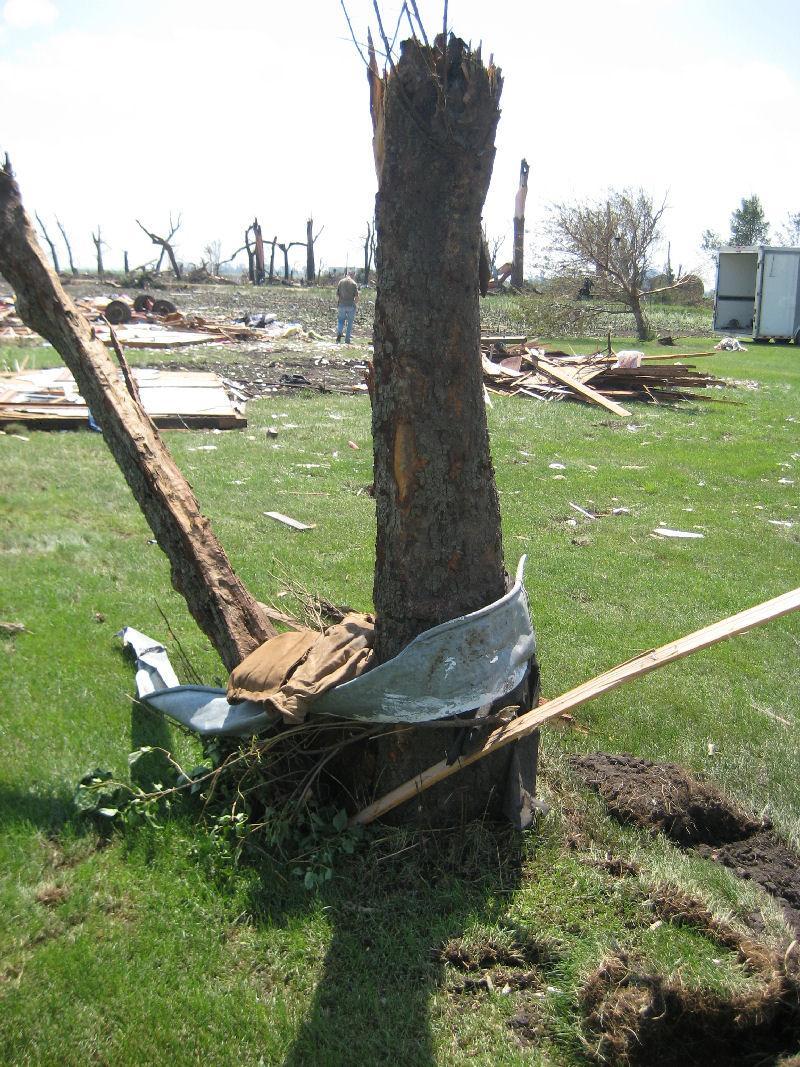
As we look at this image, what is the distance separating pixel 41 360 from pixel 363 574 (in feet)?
47.4

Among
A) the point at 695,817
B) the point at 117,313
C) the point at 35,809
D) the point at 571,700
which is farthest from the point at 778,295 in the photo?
the point at 35,809

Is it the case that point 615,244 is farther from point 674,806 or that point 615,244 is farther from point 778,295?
point 674,806

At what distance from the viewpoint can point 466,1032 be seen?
2781 mm

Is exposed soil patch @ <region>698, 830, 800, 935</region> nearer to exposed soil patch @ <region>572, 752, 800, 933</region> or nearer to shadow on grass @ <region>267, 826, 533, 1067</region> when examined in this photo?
exposed soil patch @ <region>572, 752, 800, 933</region>

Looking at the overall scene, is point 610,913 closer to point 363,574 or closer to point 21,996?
point 21,996

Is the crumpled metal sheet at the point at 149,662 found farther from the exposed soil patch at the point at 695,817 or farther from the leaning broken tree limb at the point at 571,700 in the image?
the exposed soil patch at the point at 695,817

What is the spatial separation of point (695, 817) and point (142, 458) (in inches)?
126

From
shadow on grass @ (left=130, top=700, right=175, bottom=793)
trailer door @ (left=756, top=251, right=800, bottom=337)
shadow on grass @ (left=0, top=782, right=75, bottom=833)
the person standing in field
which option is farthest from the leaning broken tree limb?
trailer door @ (left=756, top=251, right=800, bottom=337)

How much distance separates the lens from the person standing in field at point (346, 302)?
23634 mm

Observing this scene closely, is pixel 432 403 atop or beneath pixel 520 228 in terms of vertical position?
beneath

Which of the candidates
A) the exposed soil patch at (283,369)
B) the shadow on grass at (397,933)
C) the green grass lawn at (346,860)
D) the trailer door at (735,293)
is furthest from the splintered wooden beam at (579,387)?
the trailer door at (735,293)

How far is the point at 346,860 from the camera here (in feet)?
11.2

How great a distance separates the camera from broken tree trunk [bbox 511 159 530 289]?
140 feet

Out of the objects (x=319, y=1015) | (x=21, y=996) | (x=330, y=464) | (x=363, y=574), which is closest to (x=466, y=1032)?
(x=319, y=1015)
